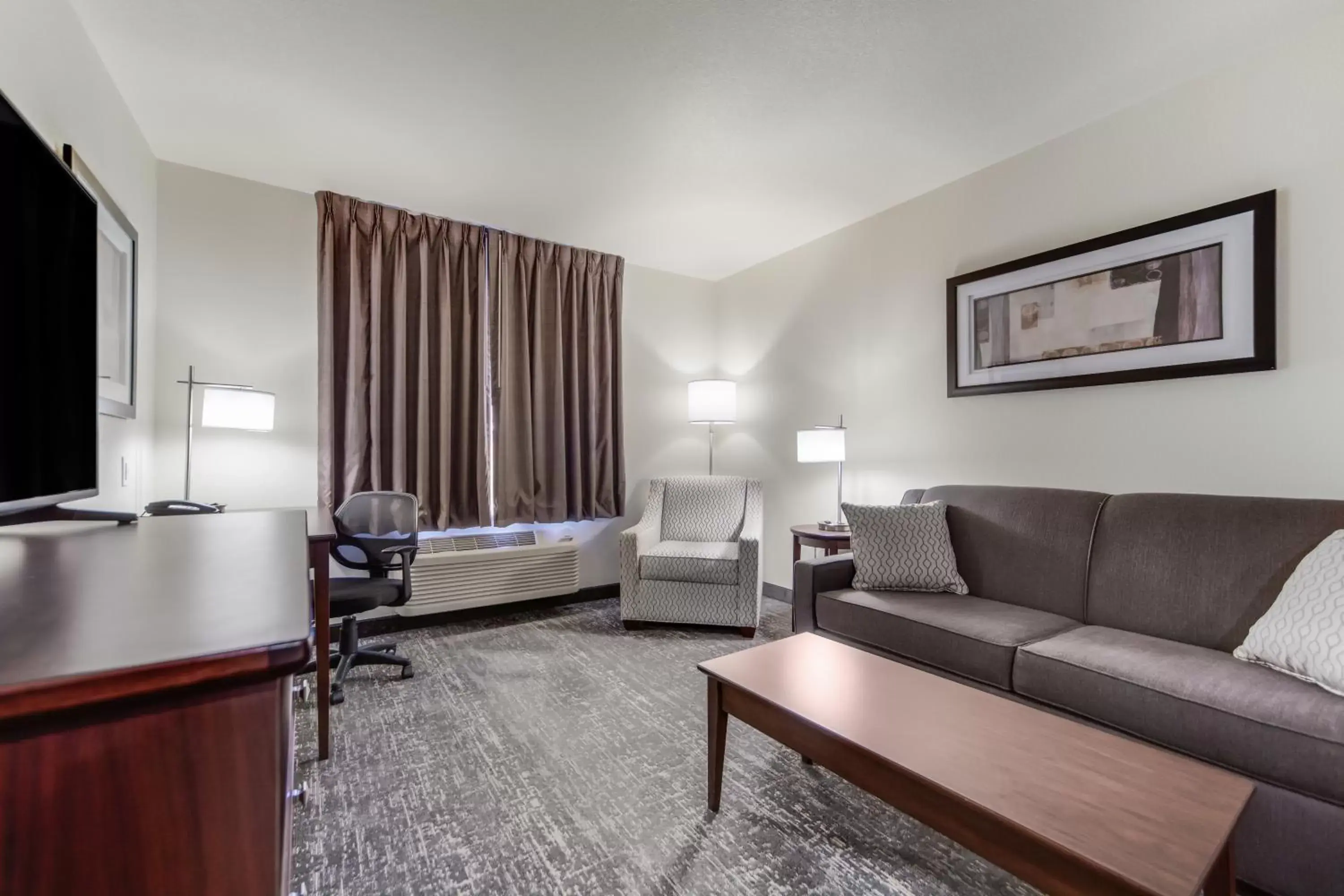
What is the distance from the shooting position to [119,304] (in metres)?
2.05

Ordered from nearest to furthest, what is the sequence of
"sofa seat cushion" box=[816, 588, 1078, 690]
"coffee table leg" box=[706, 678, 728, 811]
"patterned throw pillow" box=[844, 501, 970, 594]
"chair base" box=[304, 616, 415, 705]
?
"coffee table leg" box=[706, 678, 728, 811]
"sofa seat cushion" box=[816, 588, 1078, 690]
"patterned throw pillow" box=[844, 501, 970, 594]
"chair base" box=[304, 616, 415, 705]

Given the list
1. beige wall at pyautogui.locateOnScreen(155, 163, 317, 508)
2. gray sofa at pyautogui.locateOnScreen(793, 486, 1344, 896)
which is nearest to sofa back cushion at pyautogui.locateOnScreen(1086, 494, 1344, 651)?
gray sofa at pyautogui.locateOnScreen(793, 486, 1344, 896)

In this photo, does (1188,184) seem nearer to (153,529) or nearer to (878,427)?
(878,427)

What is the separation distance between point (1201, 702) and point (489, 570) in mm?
3174

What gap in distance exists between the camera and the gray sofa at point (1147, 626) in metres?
1.31

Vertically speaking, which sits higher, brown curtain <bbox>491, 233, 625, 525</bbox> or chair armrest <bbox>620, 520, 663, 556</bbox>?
brown curtain <bbox>491, 233, 625, 525</bbox>

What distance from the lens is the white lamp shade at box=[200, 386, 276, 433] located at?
8.11 ft

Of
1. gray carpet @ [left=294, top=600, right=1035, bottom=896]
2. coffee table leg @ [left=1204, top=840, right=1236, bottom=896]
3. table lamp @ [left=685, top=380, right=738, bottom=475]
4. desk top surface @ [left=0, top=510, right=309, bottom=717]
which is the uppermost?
table lamp @ [left=685, top=380, right=738, bottom=475]

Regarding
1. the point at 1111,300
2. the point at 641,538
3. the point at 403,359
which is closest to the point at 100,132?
the point at 403,359

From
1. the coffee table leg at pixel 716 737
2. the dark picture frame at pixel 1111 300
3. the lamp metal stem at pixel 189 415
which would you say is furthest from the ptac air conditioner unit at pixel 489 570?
the dark picture frame at pixel 1111 300

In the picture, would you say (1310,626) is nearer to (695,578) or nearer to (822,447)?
(822,447)

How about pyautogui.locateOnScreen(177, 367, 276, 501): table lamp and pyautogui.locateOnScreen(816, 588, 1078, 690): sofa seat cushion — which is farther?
pyautogui.locateOnScreen(177, 367, 276, 501): table lamp

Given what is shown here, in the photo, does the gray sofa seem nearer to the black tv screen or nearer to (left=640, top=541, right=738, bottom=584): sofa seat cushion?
(left=640, top=541, right=738, bottom=584): sofa seat cushion

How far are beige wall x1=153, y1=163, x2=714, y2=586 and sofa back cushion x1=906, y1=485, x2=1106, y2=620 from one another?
3.30 m
